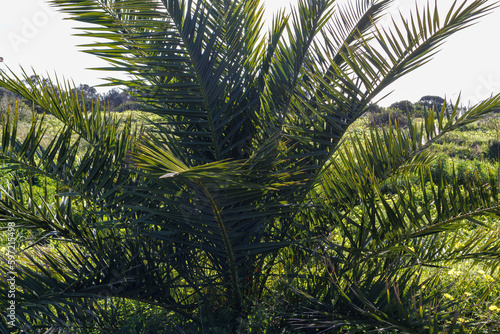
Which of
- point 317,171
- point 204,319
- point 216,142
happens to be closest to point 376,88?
point 317,171

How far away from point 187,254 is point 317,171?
917mm

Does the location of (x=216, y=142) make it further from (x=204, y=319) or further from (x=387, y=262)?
(x=387, y=262)

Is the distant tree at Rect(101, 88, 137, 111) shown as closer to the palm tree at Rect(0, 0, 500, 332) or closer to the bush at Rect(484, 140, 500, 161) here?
the palm tree at Rect(0, 0, 500, 332)

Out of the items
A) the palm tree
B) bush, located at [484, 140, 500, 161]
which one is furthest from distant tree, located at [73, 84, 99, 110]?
bush, located at [484, 140, 500, 161]

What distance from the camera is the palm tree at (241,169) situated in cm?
180

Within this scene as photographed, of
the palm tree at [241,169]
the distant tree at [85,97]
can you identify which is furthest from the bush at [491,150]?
the distant tree at [85,97]

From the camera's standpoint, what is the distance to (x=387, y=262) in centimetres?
224

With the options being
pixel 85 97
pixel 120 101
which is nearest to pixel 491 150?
pixel 85 97

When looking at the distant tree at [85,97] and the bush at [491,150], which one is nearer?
the distant tree at [85,97]

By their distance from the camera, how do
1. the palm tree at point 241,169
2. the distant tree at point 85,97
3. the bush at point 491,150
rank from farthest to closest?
the bush at point 491,150
the distant tree at point 85,97
the palm tree at point 241,169

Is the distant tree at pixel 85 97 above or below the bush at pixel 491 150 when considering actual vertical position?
above

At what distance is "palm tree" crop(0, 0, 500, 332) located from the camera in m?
1.80

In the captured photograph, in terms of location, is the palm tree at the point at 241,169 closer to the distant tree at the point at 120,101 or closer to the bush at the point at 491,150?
the distant tree at the point at 120,101

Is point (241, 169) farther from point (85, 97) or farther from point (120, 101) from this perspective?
point (120, 101)
